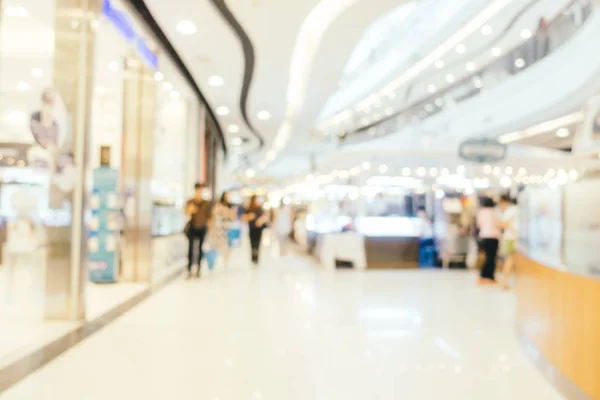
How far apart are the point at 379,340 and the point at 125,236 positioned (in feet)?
14.1

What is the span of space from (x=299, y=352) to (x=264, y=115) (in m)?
8.85

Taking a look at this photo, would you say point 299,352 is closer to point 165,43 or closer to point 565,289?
point 565,289

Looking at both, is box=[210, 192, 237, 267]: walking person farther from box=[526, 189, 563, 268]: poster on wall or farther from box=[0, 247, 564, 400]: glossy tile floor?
box=[526, 189, 563, 268]: poster on wall

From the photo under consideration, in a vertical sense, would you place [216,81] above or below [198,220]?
above

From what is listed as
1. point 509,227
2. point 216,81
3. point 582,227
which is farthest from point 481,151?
point 582,227

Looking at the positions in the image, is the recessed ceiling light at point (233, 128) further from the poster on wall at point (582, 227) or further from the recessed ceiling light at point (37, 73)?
the poster on wall at point (582, 227)

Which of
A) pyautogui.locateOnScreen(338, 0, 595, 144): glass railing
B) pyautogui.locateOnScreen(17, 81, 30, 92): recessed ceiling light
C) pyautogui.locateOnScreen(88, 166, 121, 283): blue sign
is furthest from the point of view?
pyautogui.locateOnScreen(338, 0, 595, 144): glass railing

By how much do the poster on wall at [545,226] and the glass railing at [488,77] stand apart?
7754 millimetres

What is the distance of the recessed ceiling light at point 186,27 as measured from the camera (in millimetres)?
6189

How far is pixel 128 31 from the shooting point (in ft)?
19.0

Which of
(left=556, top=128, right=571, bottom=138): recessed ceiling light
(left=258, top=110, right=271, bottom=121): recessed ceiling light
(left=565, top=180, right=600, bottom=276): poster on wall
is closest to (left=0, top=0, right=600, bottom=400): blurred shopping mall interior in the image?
(left=565, top=180, right=600, bottom=276): poster on wall

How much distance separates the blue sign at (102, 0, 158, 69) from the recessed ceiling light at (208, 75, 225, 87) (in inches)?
68.9

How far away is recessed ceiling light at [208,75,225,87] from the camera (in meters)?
8.77

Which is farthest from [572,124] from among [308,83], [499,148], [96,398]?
[96,398]
